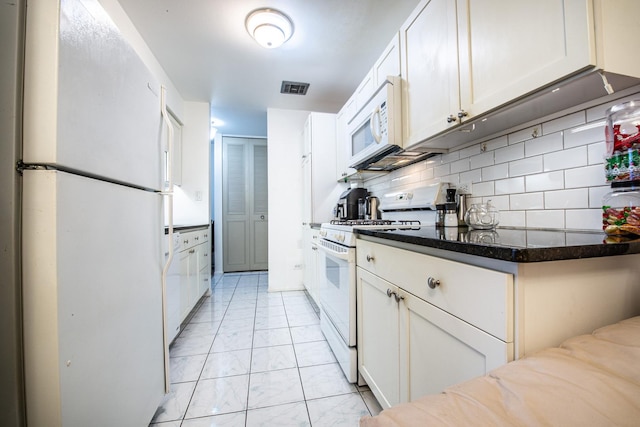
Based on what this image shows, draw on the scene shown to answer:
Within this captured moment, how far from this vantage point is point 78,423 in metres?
0.70

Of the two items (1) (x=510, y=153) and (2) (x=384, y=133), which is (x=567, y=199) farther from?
(2) (x=384, y=133)

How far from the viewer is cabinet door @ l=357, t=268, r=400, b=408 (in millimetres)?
1069

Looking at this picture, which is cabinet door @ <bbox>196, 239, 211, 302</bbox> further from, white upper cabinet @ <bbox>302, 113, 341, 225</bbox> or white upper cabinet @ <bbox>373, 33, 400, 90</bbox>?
white upper cabinet @ <bbox>373, 33, 400, 90</bbox>

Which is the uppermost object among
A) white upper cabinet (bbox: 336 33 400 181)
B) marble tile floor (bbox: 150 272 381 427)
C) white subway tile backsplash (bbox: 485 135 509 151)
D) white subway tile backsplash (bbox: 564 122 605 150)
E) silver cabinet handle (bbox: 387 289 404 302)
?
white upper cabinet (bbox: 336 33 400 181)

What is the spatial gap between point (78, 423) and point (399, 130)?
6.03ft

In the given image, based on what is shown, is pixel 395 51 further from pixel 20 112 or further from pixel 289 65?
pixel 20 112

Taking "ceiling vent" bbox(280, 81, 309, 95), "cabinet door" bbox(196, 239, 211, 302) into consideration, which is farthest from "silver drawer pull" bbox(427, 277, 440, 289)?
"ceiling vent" bbox(280, 81, 309, 95)

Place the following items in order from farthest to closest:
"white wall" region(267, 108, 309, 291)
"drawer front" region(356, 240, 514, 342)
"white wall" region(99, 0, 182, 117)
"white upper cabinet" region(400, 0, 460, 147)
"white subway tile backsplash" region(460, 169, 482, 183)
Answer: "white wall" region(267, 108, 309, 291), "white wall" region(99, 0, 182, 117), "white subway tile backsplash" region(460, 169, 482, 183), "white upper cabinet" region(400, 0, 460, 147), "drawer front" region(356, 240, 514, 342)

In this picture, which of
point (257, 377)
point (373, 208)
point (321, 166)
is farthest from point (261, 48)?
point (257, 377)

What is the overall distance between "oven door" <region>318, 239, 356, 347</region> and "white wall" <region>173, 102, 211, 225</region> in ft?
6.89

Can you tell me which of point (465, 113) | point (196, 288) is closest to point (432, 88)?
point (465, 113)

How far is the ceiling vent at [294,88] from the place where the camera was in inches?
116

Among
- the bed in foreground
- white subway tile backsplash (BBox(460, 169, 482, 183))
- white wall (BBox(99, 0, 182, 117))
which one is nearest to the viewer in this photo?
the bed in foreground

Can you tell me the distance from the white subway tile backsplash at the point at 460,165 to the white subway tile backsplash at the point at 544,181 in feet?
1.16
